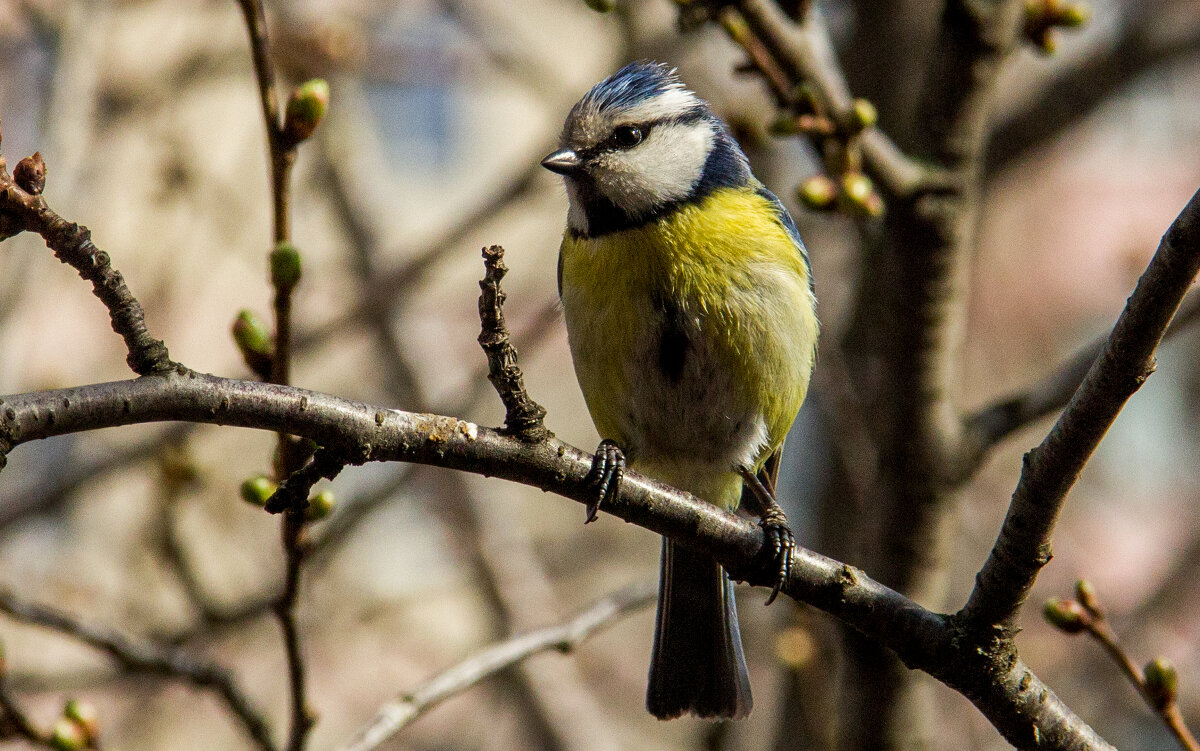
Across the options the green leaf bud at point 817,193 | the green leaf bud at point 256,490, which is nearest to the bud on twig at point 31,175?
the green leaf bud at point 256,490

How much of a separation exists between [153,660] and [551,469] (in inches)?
41.9

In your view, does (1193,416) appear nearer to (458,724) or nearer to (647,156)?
(458,724)

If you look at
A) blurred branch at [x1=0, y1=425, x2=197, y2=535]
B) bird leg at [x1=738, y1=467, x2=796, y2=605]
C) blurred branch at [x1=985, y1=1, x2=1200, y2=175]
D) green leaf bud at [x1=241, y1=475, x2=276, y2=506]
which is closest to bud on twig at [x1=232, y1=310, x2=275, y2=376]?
green leaf bud at [x1=241, y1=475, x2=276, y2=506]

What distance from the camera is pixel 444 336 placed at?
7238 mm

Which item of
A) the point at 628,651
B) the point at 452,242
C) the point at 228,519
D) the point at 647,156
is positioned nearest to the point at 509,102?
the point at 628,651

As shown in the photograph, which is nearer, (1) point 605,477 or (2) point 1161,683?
(1) point 605,477

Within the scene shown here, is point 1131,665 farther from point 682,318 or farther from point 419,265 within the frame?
point 419,265

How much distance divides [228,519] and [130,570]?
1.84 feet

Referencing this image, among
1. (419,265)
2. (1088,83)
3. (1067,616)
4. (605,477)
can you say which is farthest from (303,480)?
(1088,83)

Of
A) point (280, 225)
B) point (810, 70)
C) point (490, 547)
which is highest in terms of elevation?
point (490, 547)

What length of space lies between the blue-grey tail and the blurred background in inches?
11.4

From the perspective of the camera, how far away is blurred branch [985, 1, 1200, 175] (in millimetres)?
4523

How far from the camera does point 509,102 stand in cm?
1212

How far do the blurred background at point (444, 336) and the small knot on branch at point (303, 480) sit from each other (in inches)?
23.7
